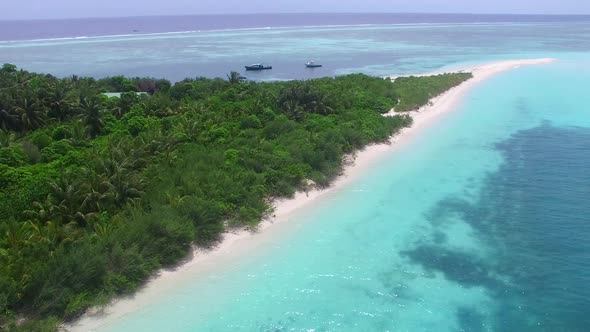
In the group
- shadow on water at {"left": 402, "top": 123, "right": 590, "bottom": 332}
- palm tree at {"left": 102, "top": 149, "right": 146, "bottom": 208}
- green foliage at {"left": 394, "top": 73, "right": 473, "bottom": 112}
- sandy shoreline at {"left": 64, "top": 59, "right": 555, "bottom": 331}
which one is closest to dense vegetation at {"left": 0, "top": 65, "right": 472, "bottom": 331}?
palm tree at {"left": 102, "top": 149, "right": 146, "bottom": 208}

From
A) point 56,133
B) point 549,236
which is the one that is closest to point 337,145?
point 549,236

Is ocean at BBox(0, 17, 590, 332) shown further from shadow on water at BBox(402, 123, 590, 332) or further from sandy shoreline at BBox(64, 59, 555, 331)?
sandy shoreline at BBox(64, 59, 555, 331)

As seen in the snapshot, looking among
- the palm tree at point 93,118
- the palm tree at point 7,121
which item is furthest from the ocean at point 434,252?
the palm tree at point 7,121

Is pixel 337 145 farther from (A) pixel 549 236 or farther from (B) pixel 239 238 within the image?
(A) pixel 549 236

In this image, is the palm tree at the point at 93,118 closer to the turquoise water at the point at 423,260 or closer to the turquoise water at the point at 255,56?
the turquoise water at the point at 423,260

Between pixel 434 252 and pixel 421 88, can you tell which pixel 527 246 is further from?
pixel 421 88
